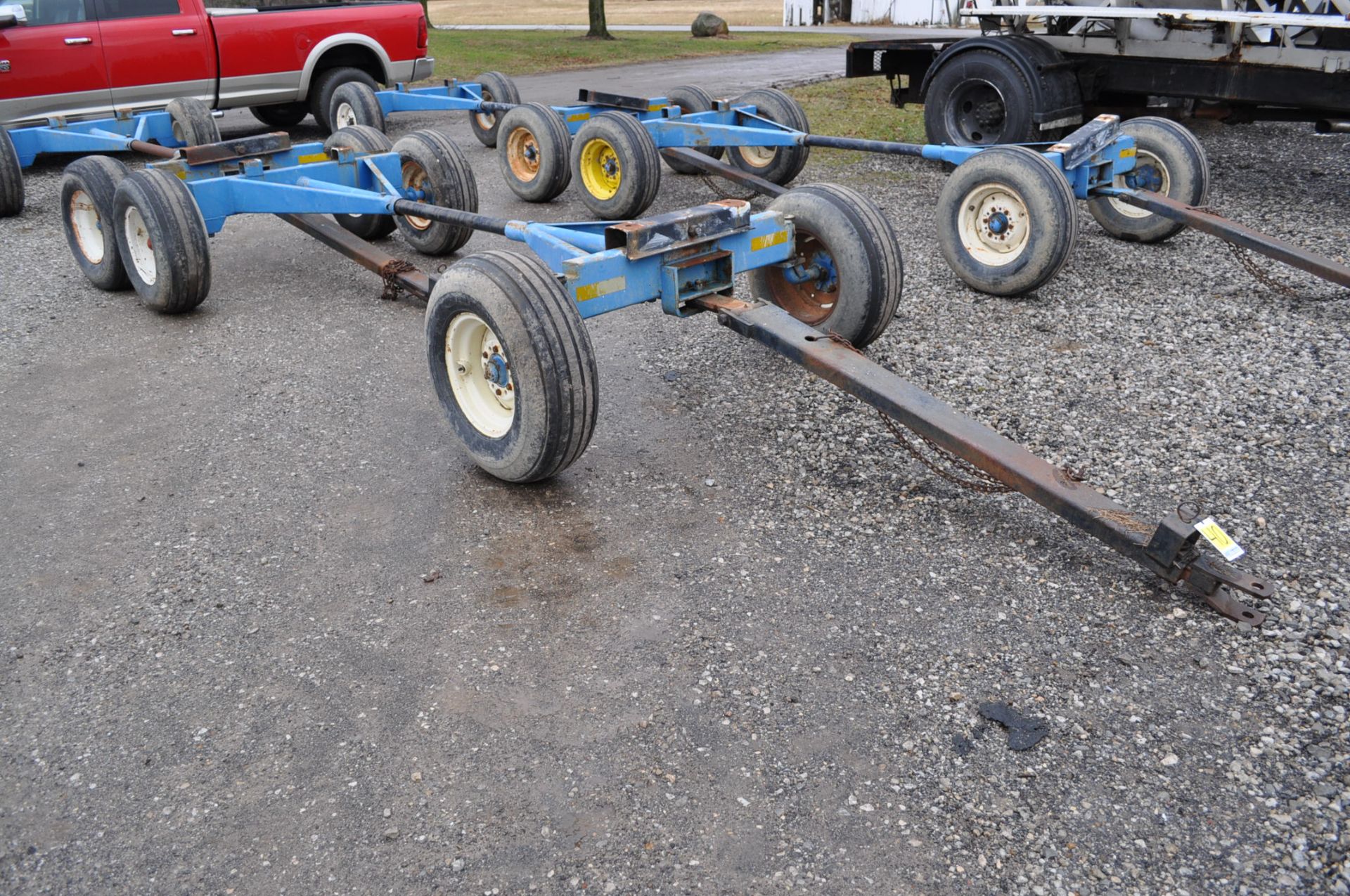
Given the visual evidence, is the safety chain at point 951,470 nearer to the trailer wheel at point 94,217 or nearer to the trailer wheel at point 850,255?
the trailer wheel at point 850,255

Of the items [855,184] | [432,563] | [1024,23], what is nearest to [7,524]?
[432,563]

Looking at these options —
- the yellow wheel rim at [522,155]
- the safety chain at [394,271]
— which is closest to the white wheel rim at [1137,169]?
the safety chain at [394,271]

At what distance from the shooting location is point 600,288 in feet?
14.0

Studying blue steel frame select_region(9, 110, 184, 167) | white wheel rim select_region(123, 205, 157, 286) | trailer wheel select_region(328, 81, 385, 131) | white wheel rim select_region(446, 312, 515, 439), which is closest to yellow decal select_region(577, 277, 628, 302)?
white wheel rim select_region(446, 312, 515, 439)

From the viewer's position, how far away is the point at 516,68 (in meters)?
17.9

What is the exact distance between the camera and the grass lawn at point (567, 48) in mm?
18339

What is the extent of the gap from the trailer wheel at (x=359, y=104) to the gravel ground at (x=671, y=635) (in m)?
5.55

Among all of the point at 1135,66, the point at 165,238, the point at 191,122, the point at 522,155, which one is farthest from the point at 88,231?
the point at 1135,66

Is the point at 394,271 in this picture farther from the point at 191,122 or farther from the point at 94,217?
the point at 191,122

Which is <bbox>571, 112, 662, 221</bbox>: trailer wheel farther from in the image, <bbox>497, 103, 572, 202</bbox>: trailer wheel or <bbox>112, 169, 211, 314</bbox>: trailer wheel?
<bbox>112, 169, 211, 314</bbox>: trailer wheel

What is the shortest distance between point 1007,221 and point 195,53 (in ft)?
28.0

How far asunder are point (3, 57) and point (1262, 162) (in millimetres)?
11683

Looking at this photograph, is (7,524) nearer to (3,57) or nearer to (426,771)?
(426,771)

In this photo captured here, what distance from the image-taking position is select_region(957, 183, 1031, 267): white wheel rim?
607 centimetres
